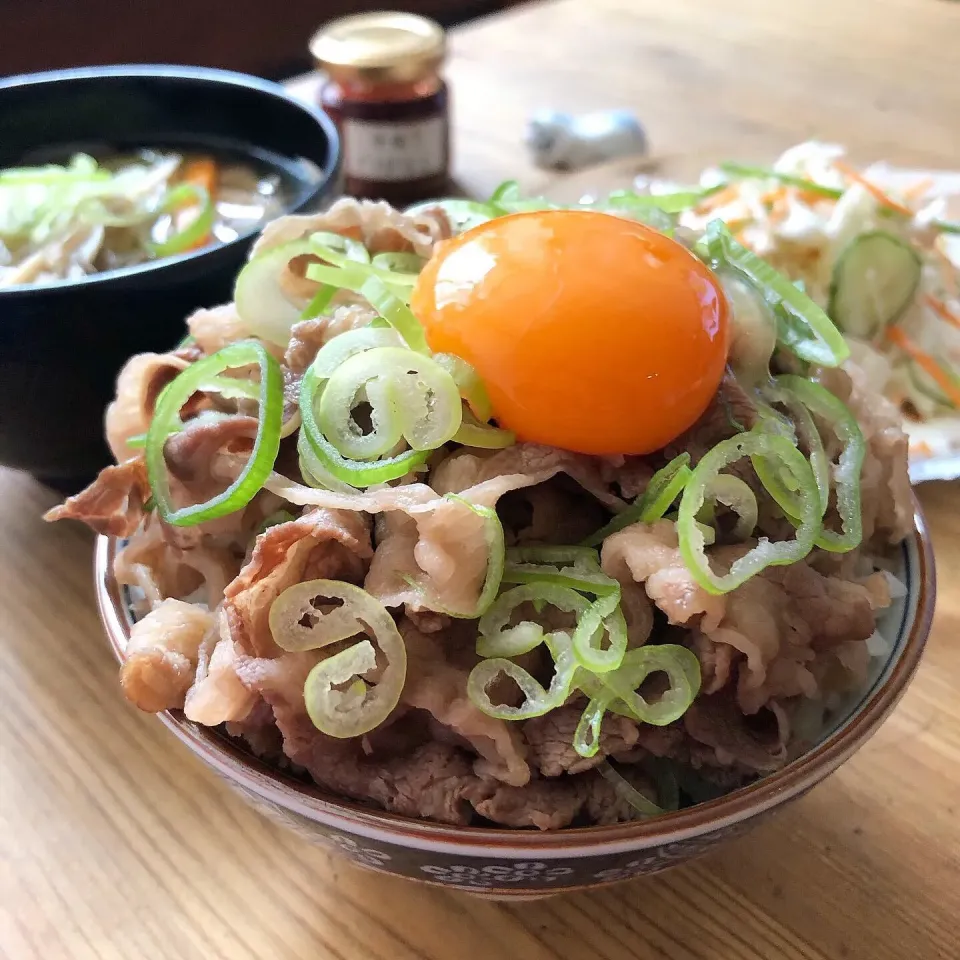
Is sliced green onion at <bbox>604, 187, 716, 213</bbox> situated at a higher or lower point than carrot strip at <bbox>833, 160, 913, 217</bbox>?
higher

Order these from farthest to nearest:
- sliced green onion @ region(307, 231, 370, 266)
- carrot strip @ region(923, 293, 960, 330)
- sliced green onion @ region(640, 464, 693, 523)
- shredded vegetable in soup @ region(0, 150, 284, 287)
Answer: carrot strip @ region(923, 293, 960, 330), shredded vegetable in soup @ region(0, 150, 284, 287), sliced green onion @ region(307, 231, 370, 266), sliced green onion @ region(640, 464, 693, 523)

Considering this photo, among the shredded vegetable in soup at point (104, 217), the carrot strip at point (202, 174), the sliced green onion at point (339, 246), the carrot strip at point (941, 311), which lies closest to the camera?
the sliced green onion at point (339, 246)

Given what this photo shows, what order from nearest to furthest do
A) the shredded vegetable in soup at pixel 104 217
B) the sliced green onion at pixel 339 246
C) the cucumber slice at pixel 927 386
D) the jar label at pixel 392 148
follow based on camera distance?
the sliced green onion at pixel 339 246 → the shredded vegetable in soup at pixel 104 217 → the cucumber slice at pixel 927 386 → the jar label at pixel 392 148

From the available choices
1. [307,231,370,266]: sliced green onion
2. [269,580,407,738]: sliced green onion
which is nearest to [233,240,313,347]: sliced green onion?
[307,231,370,266]: sliced green onion

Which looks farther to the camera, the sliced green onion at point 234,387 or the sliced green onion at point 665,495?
the sliced green onion at point 234,387

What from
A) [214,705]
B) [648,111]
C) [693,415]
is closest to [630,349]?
[693,415]

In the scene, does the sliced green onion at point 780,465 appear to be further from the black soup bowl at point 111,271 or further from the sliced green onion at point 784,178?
the sliced green onion at point 784,178

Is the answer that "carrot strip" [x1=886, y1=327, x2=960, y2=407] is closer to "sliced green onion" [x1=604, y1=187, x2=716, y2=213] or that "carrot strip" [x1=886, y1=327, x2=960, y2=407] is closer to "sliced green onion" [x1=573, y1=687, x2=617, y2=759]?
"sliced green onion" [x1=604, y1=187, x2=716, y2=213]

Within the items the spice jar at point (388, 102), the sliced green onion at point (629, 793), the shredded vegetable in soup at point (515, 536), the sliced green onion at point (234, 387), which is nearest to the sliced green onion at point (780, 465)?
the shredded vegetable in soup at point (515, 536)
